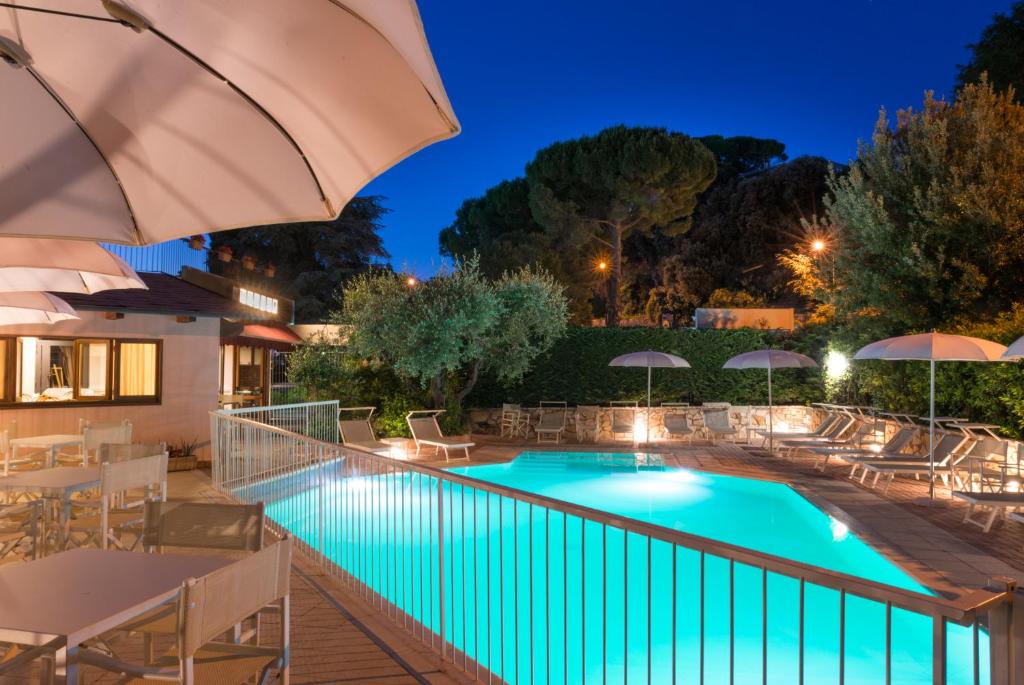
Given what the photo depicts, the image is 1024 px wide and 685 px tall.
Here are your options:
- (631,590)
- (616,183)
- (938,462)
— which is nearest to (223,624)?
(631,590)

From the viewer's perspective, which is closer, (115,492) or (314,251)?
(115,492)

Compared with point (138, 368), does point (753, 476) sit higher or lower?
lower

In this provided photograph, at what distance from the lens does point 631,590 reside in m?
7.80

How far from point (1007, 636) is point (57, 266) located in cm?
493

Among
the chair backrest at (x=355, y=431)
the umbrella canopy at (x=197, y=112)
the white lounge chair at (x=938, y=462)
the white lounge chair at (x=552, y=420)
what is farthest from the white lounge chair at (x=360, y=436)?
the umbrella canopy at (x=197, y=112)

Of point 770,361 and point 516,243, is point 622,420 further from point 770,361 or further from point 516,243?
point 516,243

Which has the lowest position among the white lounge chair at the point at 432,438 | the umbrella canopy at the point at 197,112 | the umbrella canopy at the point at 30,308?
the white lounge chair at the point at 432,438

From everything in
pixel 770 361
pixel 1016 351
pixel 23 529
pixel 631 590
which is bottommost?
pixel 631 590

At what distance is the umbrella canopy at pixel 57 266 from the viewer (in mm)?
4145

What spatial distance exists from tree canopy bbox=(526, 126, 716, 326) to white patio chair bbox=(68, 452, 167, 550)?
23636 mm

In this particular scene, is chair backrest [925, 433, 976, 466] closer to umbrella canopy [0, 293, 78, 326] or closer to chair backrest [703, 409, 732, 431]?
chair backrest [703, 409, 732, 431]

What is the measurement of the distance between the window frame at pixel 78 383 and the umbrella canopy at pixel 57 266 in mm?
6915

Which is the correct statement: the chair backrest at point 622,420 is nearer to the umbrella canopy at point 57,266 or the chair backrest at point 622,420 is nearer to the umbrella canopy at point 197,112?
the umbrella canopy at point 57,266

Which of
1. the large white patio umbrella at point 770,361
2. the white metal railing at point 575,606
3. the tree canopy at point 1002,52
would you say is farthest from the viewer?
the tree canopy at point 1002,52
